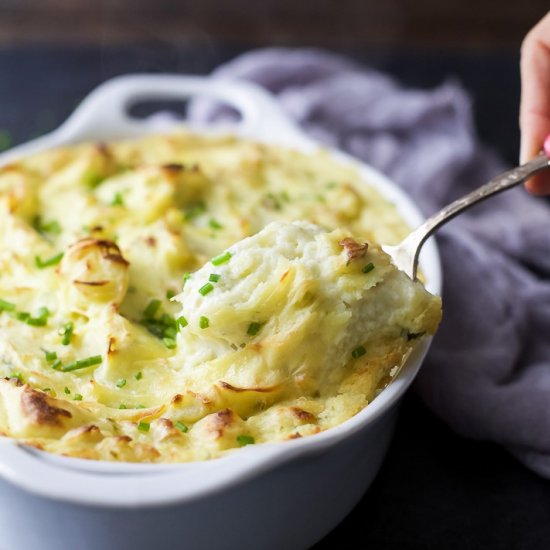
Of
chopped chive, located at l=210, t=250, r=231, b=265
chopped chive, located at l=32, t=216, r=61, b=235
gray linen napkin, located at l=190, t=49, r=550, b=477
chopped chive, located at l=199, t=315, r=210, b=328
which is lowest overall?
gray linen napkin, located at l=190, t=49, r=550, b=477

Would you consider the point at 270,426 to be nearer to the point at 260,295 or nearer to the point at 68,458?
the point at 260,295

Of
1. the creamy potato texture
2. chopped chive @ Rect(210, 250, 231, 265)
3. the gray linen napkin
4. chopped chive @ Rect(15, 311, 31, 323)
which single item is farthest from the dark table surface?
chopped chive @ Rect(15, 311, 31, 323)

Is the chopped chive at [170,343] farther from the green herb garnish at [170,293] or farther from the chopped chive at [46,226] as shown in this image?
the chopped chive at [46,226]

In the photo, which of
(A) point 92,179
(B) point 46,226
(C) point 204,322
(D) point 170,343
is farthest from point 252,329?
(A) point 92,179

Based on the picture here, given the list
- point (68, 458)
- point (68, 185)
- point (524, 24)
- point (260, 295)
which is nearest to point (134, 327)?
point (260, 295)

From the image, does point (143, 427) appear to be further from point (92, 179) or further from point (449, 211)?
point (92, 179)

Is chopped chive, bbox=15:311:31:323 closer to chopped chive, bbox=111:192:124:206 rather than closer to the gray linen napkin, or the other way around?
chopped chive, bbox=111:192:124:206

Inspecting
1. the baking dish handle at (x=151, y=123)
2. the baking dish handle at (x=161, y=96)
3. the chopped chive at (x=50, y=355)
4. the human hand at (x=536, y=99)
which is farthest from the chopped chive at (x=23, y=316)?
the human hand at (x=536, y=99)
